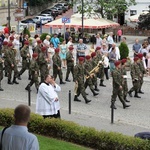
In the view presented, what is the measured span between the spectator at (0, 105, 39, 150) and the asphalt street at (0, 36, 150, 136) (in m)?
7.43

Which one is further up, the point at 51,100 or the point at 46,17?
the point at 51,100

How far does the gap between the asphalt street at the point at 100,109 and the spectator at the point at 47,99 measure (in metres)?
1.92

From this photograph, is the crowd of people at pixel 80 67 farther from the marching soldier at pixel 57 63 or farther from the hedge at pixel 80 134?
the hedge at pixel 80 134

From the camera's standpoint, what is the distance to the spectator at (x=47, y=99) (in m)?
12.2

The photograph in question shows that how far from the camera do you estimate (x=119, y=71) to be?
653 inches

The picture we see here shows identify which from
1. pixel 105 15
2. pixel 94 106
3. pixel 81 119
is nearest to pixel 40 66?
pixel 94 106

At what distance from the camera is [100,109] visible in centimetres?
1673

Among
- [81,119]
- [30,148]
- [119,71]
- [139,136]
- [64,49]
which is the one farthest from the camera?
[64,49]

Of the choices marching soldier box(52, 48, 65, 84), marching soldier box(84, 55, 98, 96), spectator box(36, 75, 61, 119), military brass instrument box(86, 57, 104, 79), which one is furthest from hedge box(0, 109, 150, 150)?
marching soldier box(52, 48, 65, 84)

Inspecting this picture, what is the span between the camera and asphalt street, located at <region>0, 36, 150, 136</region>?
47.5 ft

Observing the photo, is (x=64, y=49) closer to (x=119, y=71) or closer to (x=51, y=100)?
(x=119, y=71)

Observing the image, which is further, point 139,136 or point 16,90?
point 16,90

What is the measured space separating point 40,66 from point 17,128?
44.9 ft

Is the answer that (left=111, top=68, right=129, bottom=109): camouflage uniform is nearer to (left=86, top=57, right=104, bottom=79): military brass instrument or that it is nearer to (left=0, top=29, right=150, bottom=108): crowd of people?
(left=0, top=29, right=150, bottom=108): crowd of people
